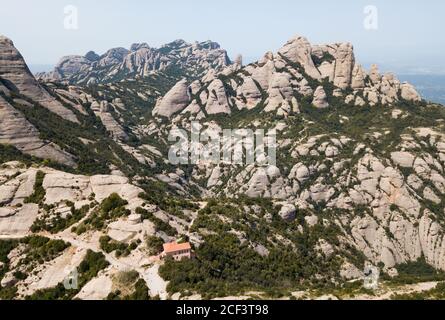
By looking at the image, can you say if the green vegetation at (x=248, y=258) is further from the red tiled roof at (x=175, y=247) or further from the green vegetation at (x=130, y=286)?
the green vegetation at (x=130, y=286)

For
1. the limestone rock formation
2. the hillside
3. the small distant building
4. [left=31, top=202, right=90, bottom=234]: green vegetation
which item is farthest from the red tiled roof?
the limestone rock formation

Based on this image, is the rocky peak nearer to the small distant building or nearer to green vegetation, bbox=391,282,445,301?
the small distant building

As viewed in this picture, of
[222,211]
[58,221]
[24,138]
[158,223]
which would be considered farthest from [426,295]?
[24,138]

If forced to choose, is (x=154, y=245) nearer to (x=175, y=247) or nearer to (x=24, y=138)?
(x=175, y=247)

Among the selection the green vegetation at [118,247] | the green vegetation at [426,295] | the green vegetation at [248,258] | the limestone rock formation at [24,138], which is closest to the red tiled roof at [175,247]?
the green vegetation at [248,258]

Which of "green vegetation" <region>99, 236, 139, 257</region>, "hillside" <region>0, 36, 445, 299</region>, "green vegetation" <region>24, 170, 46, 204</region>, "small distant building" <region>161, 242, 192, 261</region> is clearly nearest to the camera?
"small distant building" <region>161, 242, 192, 261</region>

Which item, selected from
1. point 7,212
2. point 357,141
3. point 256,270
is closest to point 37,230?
point 7,212

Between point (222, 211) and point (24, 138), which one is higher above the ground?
point (24, 138)

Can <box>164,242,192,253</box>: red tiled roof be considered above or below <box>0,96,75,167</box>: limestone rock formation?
below
